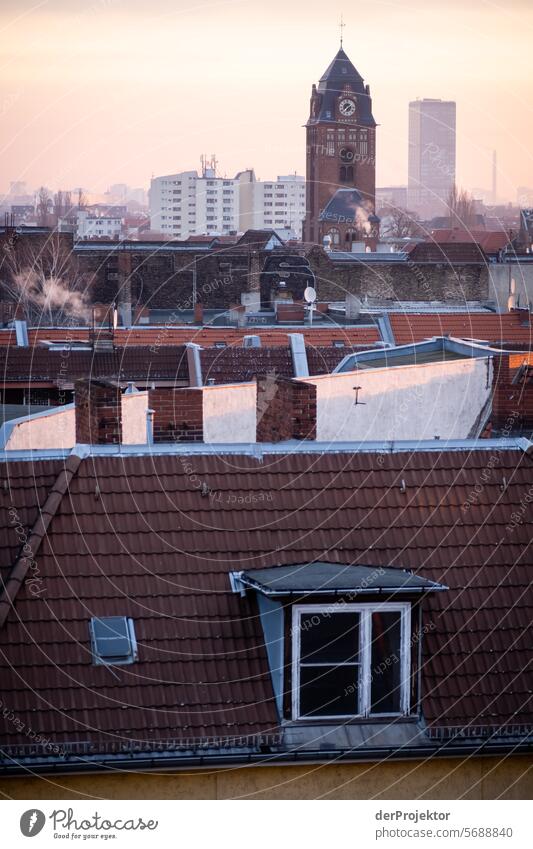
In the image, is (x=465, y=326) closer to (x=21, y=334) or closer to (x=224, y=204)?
(x=21, y=334)

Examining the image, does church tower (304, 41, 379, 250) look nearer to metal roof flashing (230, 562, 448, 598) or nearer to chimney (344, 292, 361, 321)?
chimney (344, 292, 361, 321)

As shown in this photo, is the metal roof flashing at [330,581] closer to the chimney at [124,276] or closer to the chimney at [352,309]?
the chimney at [352,309]

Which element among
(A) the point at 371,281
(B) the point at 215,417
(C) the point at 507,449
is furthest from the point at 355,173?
(C) the point at 507,449

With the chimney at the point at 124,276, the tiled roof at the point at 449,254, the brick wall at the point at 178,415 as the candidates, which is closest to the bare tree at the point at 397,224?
the tiled roof at the point at 449,254

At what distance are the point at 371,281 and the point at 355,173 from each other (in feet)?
89.5

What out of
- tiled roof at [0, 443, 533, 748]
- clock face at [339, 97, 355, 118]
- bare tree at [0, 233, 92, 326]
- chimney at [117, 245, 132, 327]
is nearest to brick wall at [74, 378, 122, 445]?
tiled roof at [0, 443, 533, 748]

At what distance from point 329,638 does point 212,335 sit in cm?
1641

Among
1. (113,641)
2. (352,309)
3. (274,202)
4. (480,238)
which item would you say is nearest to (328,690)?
(113,641)

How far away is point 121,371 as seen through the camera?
17.7 meters

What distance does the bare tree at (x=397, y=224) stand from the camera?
74.3 meters

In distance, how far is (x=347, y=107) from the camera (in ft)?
223

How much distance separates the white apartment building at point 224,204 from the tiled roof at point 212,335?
60927 mm

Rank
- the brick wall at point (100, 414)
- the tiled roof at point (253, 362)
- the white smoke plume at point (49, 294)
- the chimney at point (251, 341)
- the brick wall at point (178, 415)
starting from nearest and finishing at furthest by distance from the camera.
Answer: the brick wall at point (100, 414), the brick wall at point (178, 415), the tiled roof at point (253, 362), the chimney at point (251, 341), the white smoke plume at point (49, 294)

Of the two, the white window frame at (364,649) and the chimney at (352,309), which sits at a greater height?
the chimney at (352,309)
